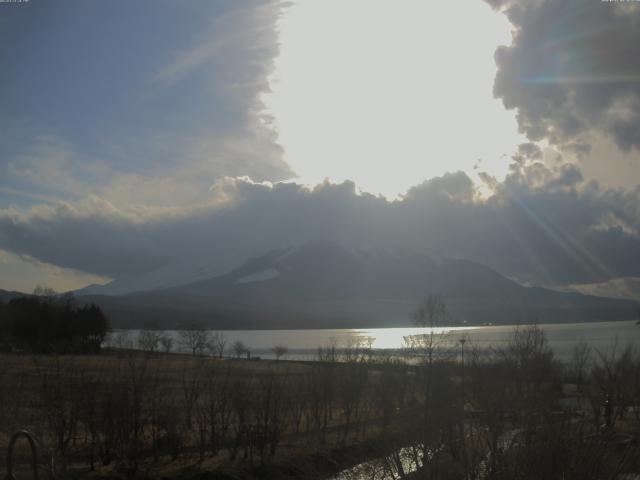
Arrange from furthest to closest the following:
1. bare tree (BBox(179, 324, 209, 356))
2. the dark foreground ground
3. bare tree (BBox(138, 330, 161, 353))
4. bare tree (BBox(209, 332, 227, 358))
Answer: bare tree (BBox(179, 324, 209, 356))
bare tree (BBox(209, 332, 227, 358))
bare tree (BBox(138, 330, 161, 353))
the dark foreground ground

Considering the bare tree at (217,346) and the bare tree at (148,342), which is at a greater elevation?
the bare tree at (148,342)

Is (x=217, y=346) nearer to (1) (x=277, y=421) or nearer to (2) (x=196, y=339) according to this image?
(2) (x=196, y=339)

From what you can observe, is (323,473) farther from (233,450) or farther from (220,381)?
(220,381)

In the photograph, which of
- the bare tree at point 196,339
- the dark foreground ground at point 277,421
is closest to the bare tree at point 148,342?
the dark foreground ground at point 277,421

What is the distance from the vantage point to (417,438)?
13039 millimetres

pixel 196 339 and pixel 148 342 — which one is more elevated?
pixel 148 342

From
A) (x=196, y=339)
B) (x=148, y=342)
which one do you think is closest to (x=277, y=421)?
(x=148, y=342)

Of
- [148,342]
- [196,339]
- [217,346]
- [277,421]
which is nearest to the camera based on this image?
[277,421]

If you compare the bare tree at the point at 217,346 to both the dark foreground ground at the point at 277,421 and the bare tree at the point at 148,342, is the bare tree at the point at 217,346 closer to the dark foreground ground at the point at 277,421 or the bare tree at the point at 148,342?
the bare tree at the point at 148,342

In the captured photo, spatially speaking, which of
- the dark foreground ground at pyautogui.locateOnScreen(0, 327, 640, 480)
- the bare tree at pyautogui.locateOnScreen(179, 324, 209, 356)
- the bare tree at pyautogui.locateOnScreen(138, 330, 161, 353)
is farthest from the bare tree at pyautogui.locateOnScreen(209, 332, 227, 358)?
the dark foreground ground at pyautogui.locateOnScreen(0, 327, 640, 480)

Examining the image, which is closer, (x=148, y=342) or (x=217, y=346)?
(x=148, y=342)

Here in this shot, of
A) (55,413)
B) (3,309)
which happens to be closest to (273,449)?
(55,413)

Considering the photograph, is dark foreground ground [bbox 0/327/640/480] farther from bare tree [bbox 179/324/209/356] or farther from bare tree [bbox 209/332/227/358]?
bare tree [bbox 179/324/209/356]

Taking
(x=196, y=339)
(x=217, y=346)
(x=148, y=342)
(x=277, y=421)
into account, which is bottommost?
(x=277, y=421)
